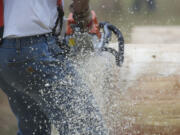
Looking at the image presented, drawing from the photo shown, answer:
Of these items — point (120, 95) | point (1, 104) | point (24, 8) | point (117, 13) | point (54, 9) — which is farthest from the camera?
point (117, 13)

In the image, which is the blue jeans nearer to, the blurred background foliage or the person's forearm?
the person's forearm

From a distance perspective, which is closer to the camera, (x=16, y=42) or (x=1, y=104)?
(x=16, y=42)

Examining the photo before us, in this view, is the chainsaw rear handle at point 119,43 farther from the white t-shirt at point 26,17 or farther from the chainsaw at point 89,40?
the white t-shirt at point 26,17

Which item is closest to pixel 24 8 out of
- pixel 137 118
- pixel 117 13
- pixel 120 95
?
pixel 120 95

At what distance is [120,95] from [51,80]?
0.76 m

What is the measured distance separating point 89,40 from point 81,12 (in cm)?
35

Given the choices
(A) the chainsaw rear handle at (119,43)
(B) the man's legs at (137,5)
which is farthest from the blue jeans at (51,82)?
(B) the man's legs at (137,5)

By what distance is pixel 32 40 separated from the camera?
1791 mm

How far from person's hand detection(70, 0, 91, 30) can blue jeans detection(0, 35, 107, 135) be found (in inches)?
8.1

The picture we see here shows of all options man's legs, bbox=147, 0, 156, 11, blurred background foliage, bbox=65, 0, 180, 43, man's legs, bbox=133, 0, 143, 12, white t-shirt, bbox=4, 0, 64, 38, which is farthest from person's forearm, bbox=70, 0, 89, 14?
man's legs, bbox=147, 0, 156, 11

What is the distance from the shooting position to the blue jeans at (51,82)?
180cm

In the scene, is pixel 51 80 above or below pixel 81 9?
below

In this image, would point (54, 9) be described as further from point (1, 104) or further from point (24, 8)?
point (1, 104)

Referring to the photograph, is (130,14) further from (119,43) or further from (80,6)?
(80,6)
